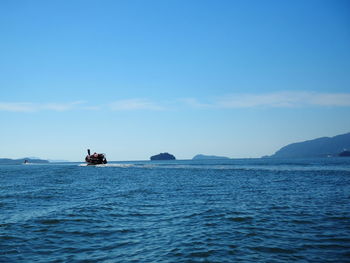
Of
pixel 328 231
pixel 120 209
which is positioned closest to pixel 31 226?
pixel 120 209

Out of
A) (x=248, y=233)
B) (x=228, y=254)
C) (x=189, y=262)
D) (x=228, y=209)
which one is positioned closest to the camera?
(x=189, y=262)

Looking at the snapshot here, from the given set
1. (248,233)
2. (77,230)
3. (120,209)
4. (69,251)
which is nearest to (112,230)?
(77,230)

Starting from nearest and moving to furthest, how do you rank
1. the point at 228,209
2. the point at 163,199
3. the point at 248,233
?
the point at 248,233, the point at 228,209, the point at 163,199

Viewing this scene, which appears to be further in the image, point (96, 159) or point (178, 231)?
point (96, 159)

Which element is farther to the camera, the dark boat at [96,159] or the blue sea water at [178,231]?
the dark boat at [96,159]

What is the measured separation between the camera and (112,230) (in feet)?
57.2

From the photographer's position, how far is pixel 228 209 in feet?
76.4

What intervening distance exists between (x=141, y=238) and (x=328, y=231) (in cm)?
1127

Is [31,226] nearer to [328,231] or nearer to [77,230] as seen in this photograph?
[77,230]

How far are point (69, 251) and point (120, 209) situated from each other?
1075 cm

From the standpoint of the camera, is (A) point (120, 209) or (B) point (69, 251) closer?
(B) point (69, 251)

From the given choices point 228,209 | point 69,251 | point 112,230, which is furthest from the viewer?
point 228,209

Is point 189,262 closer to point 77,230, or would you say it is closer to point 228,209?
point 77,230

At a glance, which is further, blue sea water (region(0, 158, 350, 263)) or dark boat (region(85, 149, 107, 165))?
dark boat (region(85, 149, 107, 165))
